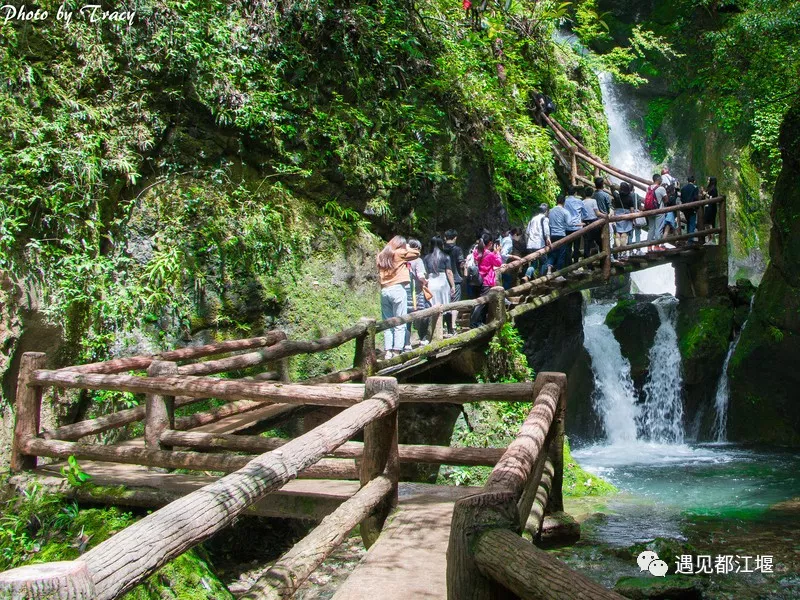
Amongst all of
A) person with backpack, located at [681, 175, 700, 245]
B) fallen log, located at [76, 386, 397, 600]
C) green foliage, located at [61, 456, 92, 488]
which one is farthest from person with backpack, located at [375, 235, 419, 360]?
person with backpack, located at [681, 175, 700, 245]

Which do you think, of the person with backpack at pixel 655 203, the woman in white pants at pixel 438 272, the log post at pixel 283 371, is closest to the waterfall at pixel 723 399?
the person with backpack at pixel 655 203

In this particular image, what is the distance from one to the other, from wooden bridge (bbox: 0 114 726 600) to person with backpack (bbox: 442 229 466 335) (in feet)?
10.6

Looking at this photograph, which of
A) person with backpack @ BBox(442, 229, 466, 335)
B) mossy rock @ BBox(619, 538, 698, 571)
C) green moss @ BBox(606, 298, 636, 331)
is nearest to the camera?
mossy rock @ BBox(619, 538, 698, 571)

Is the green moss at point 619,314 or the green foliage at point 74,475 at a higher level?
the green moss at point 619,314

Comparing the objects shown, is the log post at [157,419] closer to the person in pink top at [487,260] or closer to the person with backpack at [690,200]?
the person in pink top at [487,260]

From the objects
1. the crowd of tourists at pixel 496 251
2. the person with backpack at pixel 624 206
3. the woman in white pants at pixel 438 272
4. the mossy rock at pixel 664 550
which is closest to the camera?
the mossy rock at pixel 664 550

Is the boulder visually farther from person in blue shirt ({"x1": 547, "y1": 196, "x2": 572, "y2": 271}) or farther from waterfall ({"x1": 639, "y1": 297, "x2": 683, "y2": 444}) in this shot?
person in blue shirt ({"x1": 547, "y1": 196, "x2": 572, "y2": 271})

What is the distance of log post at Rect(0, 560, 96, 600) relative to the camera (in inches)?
58.2

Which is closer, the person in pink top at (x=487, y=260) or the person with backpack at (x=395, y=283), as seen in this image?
the person with backpack at (x=395, y=283)

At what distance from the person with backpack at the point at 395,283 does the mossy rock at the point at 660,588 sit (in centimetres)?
408

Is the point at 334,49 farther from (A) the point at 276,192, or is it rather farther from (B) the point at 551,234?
(B) the point at 551,234

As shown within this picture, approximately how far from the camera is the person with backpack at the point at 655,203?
14.9m

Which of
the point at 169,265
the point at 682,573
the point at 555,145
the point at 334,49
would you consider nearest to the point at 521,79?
the point at 555,145

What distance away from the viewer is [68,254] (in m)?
8.05
